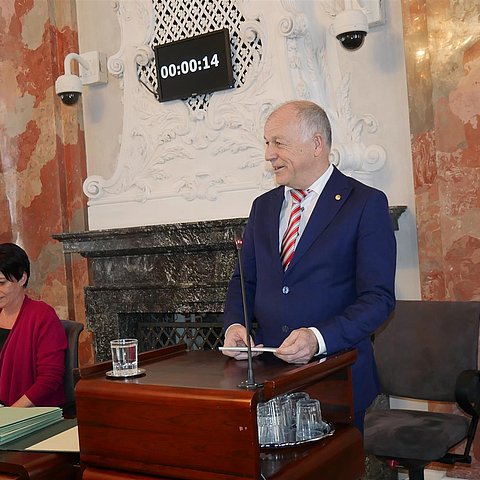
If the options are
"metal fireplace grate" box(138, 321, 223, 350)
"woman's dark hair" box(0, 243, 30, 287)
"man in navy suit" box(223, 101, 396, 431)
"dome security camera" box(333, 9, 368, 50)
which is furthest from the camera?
"metal fireplace grate" box(138, 321, 223, 350)

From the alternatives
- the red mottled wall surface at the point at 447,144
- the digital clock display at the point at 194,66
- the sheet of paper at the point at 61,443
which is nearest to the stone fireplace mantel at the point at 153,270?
the red mottled wall surface at the point at 447,144

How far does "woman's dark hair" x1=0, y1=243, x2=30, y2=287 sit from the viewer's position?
333 cm

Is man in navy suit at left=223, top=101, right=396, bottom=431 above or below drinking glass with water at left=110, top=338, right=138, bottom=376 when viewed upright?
above

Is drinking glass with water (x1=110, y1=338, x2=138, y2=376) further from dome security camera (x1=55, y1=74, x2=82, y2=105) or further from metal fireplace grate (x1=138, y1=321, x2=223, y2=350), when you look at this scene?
dome security camera (x1=55, y1=74, x2=82, y2=105)

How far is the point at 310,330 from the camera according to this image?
194cm

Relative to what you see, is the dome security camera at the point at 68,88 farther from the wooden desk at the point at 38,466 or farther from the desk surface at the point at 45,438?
the wooden desk at the point at 38,466

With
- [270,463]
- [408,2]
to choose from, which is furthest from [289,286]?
[408,2]

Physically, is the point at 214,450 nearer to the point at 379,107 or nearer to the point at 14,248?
the point at 14,248

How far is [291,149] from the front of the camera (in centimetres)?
233

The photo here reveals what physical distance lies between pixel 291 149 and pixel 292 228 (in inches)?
10.0

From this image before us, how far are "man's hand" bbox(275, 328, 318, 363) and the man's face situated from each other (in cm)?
63

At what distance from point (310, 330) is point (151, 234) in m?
2.40

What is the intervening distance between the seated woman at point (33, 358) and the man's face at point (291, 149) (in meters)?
1.29

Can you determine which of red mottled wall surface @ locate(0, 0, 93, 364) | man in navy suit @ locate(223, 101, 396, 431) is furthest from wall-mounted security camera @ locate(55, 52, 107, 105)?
man in navy suit @ locate(223, 101, 396, 431)
